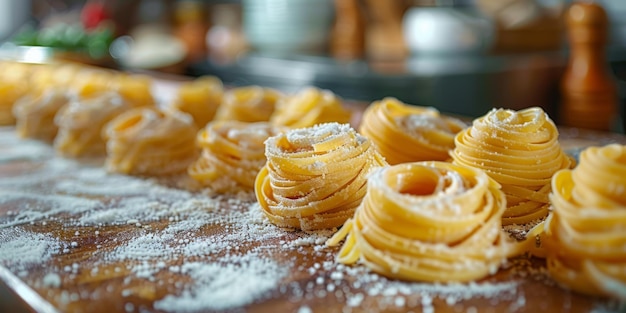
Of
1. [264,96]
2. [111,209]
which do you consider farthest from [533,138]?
[264,96]

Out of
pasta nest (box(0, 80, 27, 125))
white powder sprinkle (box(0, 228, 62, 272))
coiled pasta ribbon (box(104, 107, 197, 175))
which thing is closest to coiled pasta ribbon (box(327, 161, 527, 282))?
white powder sprinkle (box(0, 228, 62, 272))

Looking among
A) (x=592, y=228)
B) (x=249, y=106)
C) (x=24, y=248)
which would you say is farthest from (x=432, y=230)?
(x=249, y=106)

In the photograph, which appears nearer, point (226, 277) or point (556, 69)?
point (226, 277)

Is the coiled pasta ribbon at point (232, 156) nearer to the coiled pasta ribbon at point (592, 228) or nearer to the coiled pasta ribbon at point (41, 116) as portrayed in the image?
the coiled pasta ribbon at point (592, 228)

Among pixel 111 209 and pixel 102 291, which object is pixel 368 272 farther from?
pixel 111 209

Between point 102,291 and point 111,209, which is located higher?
point 102,291

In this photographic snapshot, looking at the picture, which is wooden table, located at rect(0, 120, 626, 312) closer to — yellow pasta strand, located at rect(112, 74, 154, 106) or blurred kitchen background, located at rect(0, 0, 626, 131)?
yellow pasta strand, located at rect(112, 74, 154, 106)
